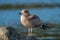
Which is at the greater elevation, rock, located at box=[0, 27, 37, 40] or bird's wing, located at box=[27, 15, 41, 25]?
bird's wing, located at box=[27, 15, 41, 25]

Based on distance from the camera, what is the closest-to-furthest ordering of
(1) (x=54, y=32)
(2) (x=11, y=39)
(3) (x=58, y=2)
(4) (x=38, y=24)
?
1. (2) (x=11, y=39)
2. (4) (x=38, y=24)
3. (1) (x=54, y=32)
4. (3) (x=58, y=2)

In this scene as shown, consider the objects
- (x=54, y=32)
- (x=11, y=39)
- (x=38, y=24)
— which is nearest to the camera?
(x=11, y=39)

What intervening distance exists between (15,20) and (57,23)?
217 cm

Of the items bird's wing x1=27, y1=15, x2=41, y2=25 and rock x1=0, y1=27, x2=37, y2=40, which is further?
bird's wing x1=27, y1=15, x2=41, y2=25

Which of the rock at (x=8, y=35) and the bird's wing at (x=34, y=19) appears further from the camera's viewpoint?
the bird's wing at (x=34, y=19)

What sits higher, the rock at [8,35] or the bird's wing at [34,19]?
the bird's wing at [34,19]

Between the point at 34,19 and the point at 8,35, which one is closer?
the point at 8,35

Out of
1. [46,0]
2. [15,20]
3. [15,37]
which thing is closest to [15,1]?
[46,0]

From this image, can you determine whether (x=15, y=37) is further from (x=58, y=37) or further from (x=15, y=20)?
(x=15, y=20)

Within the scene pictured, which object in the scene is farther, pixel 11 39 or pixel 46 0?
pixel 46 0

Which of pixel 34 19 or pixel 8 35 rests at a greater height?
pixel 34 19

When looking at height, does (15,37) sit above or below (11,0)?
below

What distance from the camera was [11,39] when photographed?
399 inches

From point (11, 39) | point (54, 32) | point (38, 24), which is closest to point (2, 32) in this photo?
point (11, 39)
